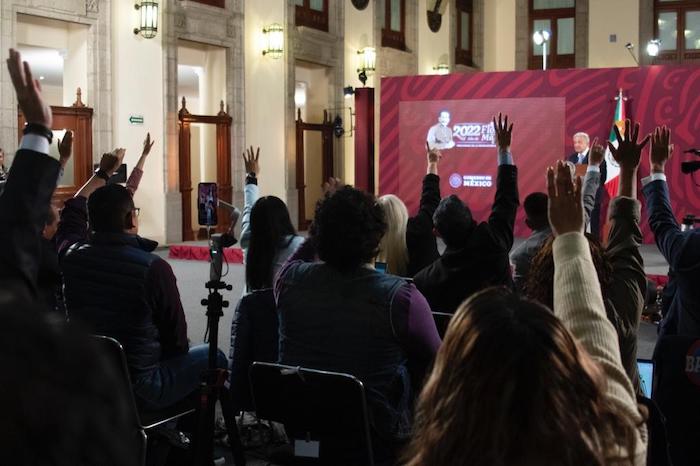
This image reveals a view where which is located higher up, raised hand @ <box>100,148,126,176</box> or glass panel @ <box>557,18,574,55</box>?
glass panel @ <box>557,18,574,55</box>

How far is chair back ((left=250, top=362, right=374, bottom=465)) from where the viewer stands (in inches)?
98.0

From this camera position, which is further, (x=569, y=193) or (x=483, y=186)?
(x=483, y=186)

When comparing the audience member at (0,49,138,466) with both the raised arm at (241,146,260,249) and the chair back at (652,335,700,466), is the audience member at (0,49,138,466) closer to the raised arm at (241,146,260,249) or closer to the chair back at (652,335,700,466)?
the chair back at (652,335,700,466)

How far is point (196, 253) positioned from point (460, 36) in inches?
479

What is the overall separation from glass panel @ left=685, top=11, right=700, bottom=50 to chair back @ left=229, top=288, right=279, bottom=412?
1999cm

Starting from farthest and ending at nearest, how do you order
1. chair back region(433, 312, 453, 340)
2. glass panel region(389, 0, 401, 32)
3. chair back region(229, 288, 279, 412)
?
glass panel region(389, 0, 401, 32), chair back region(229, 288, 279, 412), chair back region(433, 312, 453, 340)

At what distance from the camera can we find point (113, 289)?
3180 mm

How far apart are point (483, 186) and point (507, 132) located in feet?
34.1

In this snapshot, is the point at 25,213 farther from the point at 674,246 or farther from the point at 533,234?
the point at 533,234

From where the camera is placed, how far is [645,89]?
1330 centimetres

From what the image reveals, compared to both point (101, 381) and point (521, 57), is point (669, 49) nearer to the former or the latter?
point (521, 57)

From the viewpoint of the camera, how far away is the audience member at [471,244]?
145 inches

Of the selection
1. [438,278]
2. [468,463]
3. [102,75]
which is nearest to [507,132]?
[438,278]

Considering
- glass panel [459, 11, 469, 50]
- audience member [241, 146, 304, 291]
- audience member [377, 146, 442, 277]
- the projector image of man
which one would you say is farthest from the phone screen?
glass panel [459, 11, 469, 50]
